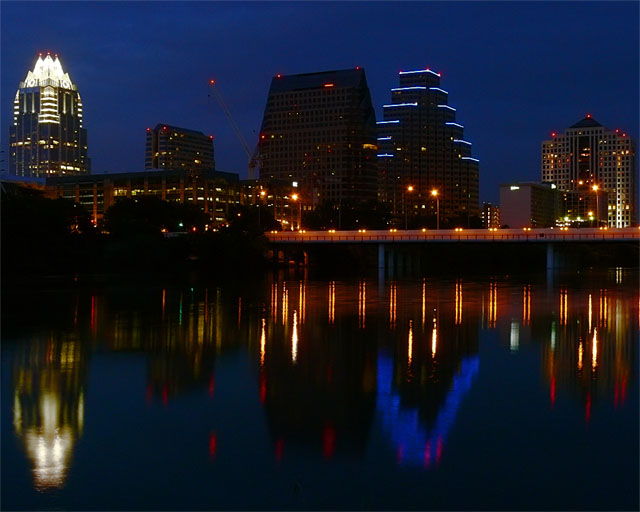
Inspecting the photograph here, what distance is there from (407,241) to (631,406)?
298 ft

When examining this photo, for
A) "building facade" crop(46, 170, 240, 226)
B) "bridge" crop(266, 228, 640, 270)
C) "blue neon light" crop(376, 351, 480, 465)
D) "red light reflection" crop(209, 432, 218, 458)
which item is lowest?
"red light reflection" crop(209, 432, 218, 458)

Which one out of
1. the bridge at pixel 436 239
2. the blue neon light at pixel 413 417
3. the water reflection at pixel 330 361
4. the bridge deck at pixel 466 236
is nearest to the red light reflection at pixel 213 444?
the water reflection at pixel 330 361

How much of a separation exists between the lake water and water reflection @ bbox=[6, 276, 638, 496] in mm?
89

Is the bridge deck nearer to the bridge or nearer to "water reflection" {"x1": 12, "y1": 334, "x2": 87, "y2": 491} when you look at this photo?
the bridge

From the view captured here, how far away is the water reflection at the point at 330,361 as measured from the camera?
18.6m

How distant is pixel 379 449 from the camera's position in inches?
683

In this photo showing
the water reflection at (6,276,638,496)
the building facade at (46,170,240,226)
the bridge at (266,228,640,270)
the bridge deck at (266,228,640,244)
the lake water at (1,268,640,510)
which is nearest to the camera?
the lake water at (1,268,640,510)

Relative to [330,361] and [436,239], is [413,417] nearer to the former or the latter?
[330,361]

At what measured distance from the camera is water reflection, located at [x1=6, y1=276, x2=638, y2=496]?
18578mm

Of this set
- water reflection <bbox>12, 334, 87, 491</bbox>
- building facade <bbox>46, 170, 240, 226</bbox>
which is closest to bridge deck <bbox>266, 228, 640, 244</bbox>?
building facade <bbox>46, 170, 240, 226</bbox>

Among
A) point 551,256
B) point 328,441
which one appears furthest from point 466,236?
point 328,441

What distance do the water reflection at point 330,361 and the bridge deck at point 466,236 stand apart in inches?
2014

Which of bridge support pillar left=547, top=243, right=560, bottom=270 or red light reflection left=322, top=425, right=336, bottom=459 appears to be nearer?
red light reflection left=322, top=425, right=336, bottom=459

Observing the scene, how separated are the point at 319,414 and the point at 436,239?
90.8 m
